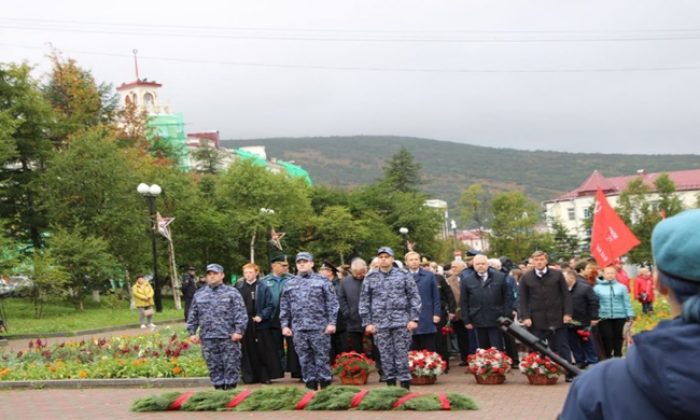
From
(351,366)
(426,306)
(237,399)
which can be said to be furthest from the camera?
(426,306)

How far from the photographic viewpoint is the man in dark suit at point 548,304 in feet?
45.0

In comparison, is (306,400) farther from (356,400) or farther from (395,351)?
(395,351)

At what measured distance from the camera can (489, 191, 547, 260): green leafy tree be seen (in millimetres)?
93500

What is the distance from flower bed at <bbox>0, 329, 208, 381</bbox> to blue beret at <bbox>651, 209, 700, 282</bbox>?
42.1 feet

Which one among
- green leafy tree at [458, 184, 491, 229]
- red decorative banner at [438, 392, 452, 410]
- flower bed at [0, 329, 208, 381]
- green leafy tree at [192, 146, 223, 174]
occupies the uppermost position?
green leafy tree at [192, 146, 223, 174]

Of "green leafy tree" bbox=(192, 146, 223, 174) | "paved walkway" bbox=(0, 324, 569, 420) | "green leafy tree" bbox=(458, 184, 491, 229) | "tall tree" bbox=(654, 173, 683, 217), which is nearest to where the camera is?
"paved walkway" bbox=(0, 324, 569, 420)

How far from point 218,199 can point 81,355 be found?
40.8 metres

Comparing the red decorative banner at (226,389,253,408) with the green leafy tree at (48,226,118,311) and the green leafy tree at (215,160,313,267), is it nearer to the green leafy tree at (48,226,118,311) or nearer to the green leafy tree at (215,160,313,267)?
the green leafy tree at (48,226,118,311)

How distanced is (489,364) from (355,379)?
2.04 m

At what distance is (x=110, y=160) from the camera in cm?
4125

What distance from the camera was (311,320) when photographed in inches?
504

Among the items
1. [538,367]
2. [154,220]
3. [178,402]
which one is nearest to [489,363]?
[538,367]

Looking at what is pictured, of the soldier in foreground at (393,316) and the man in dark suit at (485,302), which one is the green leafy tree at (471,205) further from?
the soldier in foreground at (393,316)

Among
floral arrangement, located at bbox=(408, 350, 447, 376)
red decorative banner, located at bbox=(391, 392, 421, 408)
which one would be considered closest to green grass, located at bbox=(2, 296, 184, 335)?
floral arrangement, located at bbox=(408, 350, 447, 376)
